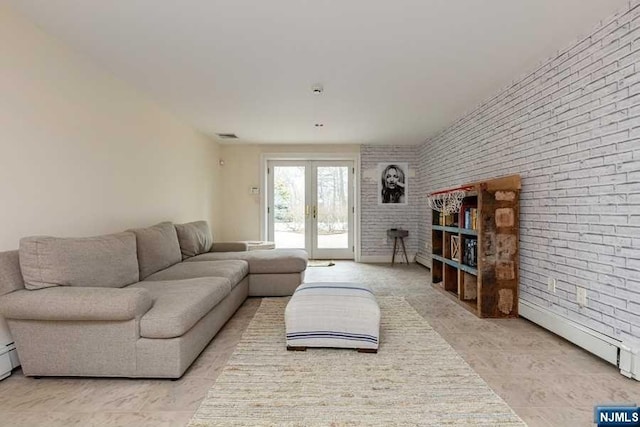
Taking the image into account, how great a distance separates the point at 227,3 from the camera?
2.00 m

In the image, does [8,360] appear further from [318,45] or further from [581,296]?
[581,296]

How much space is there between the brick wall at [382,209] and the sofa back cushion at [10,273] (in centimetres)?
514

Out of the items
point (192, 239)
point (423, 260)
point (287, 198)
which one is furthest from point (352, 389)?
point (287, 198)

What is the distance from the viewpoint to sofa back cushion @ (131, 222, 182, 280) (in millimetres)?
3000

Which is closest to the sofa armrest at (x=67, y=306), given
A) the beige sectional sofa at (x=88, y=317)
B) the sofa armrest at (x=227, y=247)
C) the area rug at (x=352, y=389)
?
the beige sectional sofa at (x=88, y=317)

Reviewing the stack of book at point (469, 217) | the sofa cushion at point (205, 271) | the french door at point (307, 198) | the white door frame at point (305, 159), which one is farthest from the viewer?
the french door at point (307, 198)

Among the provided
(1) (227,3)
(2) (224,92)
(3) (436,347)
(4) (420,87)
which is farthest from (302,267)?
(1) (227,3)

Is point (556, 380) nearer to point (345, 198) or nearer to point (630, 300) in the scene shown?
point (630, 300)

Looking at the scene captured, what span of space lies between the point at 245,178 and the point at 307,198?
1.26 m

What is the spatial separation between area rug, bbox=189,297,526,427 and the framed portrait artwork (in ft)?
13.3

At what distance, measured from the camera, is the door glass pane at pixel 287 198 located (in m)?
6.48

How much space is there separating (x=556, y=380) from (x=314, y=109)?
3.47 meters

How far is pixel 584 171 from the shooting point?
7.79ft

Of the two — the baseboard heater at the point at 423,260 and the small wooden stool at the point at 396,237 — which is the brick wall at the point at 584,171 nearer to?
the baseboard heater at the point at 423,260
